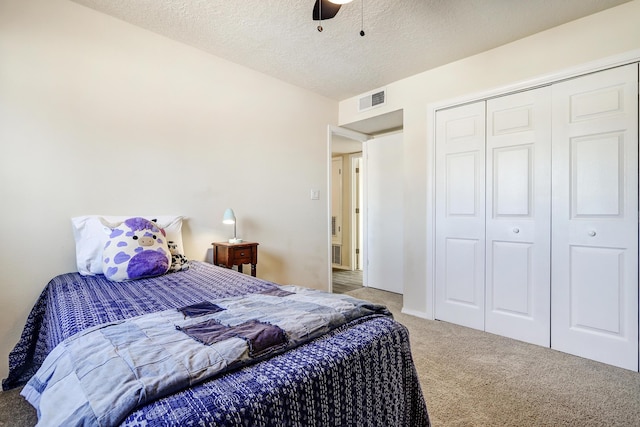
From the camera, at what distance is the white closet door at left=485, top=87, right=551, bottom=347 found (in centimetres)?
238

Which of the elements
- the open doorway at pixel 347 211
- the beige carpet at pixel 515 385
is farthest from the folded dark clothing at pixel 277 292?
the open doorway at pixel 347 211

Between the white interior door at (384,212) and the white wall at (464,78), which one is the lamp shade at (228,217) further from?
the white interior door at (384,212)

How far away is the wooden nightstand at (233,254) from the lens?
8.36 ft

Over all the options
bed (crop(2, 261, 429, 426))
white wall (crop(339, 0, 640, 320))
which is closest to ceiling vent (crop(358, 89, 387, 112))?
white wall (crop(339, 0, 640, 320))

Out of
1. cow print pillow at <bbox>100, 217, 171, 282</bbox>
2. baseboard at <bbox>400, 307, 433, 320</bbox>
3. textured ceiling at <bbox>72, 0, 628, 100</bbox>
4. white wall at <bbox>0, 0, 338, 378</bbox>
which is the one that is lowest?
baseboard at <bbox>400, 307, 433, 320</bbox>

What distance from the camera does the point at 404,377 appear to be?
1.18 meters

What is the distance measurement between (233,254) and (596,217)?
276 centimetres

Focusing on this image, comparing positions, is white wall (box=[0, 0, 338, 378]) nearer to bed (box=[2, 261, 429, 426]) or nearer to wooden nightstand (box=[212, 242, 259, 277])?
wooden nightstand (box=[212, 242, 259, 277])

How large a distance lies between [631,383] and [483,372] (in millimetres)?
843

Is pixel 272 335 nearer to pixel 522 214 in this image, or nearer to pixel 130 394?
pixel 130 394

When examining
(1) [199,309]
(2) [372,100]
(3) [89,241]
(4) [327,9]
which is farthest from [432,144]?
(3) [89,241]

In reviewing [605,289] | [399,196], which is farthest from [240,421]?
[399,196]

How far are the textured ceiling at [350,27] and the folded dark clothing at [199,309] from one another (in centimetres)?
193

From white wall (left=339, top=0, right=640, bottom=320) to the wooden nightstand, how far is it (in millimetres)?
1612
